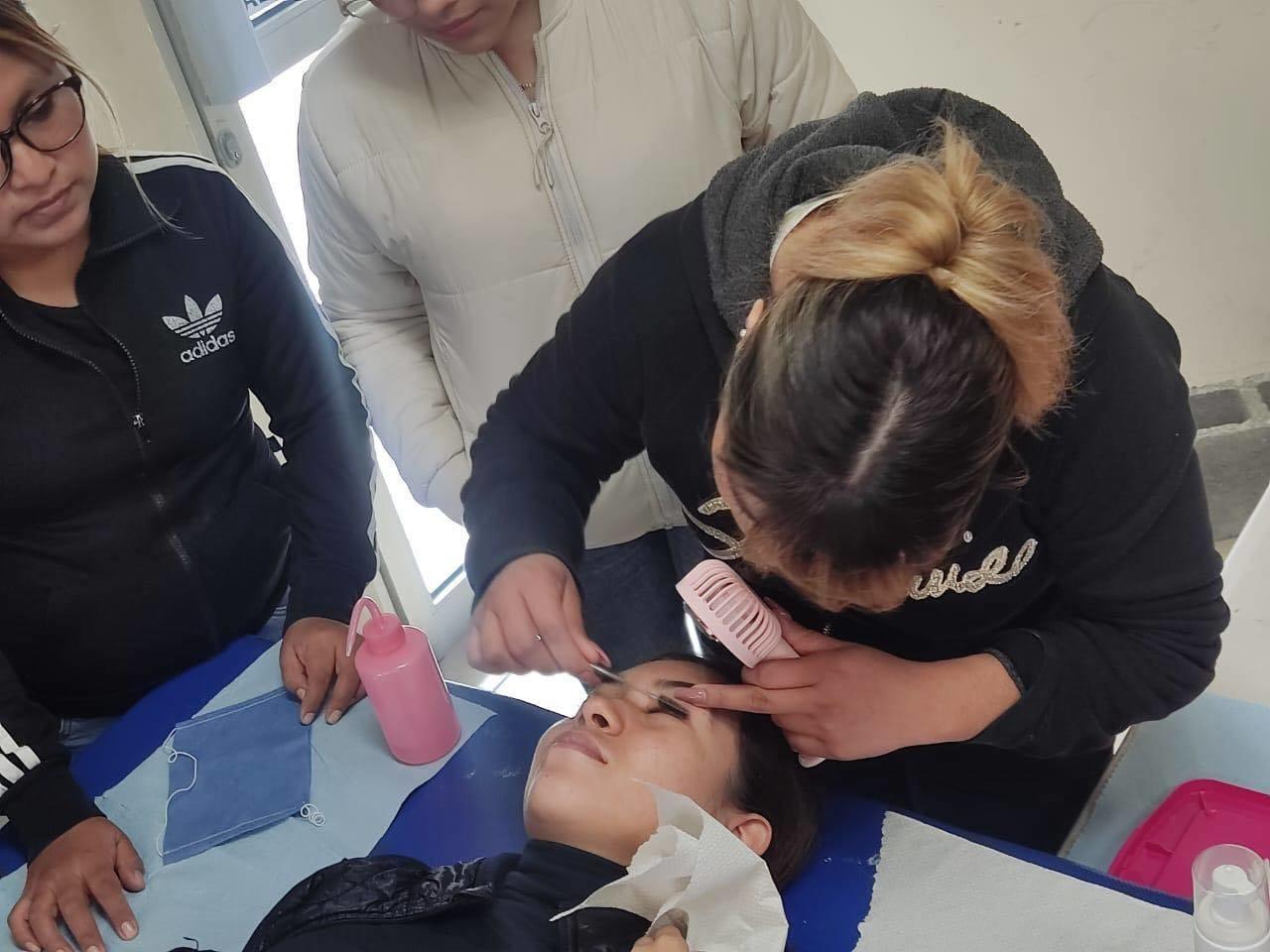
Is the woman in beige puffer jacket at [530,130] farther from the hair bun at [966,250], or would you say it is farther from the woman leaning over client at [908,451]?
the hair bun at [966,250]

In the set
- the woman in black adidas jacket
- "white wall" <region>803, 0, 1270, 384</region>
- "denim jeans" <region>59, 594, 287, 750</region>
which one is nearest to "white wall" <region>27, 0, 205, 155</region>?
the woman in black adidas jacket

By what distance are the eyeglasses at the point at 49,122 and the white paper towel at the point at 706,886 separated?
92cm

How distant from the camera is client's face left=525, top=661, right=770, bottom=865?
117 centimetres

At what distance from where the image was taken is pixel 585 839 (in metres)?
1.18

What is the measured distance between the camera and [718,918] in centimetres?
102

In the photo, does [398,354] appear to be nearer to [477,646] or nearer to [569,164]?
[569,164]

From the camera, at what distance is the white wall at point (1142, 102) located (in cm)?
224

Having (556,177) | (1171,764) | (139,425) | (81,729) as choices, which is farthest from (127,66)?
(1171,764)

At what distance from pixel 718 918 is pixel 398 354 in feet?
2.85

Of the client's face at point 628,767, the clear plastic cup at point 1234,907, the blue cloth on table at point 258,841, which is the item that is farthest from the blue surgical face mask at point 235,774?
the clear plastic cup at point 1234,907

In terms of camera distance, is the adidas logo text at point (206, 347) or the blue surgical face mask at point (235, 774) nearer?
the blue surgical face mask at point (235, 774)

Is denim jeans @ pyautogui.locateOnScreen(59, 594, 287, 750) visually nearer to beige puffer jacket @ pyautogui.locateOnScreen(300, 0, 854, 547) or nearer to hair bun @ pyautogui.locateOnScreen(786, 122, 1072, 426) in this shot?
beige puffer jacket @ pyautogui.locateOnScreen(300, 0, 854, 547)

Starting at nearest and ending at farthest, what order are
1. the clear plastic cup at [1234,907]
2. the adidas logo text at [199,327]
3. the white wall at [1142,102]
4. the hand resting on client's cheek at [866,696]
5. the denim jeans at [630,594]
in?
the clear plastic cup at [1234,907] < the hand resting on client's cheek at [866,696] < the adidas logo text at [199,327] < the denim jeans at [630,594] < the white wall at [1142,102]

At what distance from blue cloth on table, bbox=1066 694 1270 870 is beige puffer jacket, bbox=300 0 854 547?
2.96 feet
